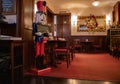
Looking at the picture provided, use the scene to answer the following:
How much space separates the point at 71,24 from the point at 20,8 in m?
7.65

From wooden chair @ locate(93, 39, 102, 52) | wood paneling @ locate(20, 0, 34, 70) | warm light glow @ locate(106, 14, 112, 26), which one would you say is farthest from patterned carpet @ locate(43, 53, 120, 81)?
warm light glow @ locate(106, 14, 112, 26)

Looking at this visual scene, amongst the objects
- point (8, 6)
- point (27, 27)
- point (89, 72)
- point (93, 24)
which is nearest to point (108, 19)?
point (93, 24)

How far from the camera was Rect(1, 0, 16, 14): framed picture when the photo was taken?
3.65 meters

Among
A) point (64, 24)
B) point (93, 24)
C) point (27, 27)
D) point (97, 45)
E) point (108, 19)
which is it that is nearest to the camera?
point (27, 27)

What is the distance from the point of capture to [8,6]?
3699 millimetres

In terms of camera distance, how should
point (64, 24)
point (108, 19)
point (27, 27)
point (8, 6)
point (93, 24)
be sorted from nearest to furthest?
point (8, 6) < point (27, 27) < point (108, 19) < point (93, 24) < point (64, 24)

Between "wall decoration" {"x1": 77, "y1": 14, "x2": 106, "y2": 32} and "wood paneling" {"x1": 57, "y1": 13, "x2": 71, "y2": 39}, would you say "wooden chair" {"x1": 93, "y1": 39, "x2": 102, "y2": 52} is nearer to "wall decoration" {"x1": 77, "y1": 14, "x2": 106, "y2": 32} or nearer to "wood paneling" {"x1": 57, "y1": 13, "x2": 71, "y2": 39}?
"wall decoration" {"x1": 77, "y1": 14, "x2": 106, "y2": 32}

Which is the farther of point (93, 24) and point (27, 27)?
point (93, 24)

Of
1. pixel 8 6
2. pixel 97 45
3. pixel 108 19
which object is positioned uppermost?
pixel 108 19

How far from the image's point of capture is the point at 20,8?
11.8 ft

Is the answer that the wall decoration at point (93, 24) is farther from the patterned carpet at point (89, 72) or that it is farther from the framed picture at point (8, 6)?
the framed picture at point (8, 6)

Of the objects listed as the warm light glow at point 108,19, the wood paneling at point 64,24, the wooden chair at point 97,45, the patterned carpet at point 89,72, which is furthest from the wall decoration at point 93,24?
the patterned carpet at point 89,72

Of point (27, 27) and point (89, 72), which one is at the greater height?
point (27, 27)

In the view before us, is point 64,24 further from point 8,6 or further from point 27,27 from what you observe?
point 8,6
